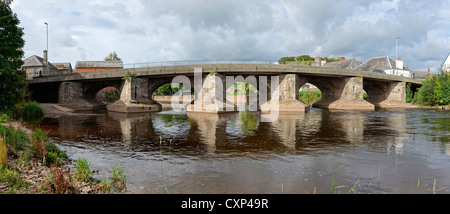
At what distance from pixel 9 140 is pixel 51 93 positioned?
44.9 m

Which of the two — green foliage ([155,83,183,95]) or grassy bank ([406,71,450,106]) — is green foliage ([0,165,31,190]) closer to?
grassy bank ([406,71,450,106])

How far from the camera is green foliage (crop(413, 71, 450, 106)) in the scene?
112 feet

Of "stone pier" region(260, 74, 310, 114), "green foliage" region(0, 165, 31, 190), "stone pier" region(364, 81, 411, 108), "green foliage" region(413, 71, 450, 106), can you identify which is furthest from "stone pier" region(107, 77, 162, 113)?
"green foliage" region(413, 71, 450, 106)

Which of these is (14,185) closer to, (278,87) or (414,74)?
(278,87)

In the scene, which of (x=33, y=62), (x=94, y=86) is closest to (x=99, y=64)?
(x=33, y=62)

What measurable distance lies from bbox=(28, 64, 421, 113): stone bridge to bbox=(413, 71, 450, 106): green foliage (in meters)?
4.76

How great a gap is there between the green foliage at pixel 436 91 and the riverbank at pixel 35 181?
43509 millimetres

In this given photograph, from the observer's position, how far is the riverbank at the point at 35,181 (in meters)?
4.71

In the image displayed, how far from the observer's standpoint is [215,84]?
106 ft

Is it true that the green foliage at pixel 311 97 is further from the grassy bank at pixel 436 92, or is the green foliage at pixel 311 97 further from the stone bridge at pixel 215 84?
the grassy bank at pixel 436 92

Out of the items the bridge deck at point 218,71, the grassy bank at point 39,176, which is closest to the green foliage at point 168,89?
the bridge deck at point 218,71

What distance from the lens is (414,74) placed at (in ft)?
235

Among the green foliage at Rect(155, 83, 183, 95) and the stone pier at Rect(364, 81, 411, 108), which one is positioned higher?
the green foliage at Rect(155, 83, 183, 95)
